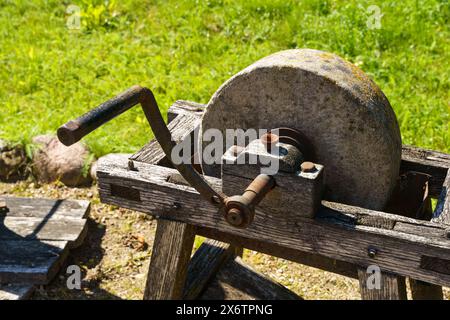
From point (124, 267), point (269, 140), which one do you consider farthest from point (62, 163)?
point (269, 140)

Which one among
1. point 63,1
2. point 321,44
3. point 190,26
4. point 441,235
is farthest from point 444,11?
point 441,235

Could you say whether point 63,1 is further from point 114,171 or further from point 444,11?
point 114,171

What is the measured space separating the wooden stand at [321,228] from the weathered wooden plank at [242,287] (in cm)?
68

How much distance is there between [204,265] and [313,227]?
119 cm

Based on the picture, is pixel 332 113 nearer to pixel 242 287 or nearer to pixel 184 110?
pixel 184 110

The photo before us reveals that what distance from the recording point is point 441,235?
2465 millimetres

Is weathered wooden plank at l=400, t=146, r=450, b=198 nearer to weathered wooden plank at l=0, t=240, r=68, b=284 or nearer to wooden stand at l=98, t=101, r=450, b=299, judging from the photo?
wooden stand at l=98, t=101, r=450, b=299

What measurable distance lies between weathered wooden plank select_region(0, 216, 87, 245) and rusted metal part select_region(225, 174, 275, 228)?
7.00ft

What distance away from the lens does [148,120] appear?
246 cm

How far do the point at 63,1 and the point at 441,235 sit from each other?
5.74 metres

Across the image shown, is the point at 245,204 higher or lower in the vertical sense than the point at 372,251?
higher

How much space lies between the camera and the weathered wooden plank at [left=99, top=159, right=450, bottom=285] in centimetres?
247
